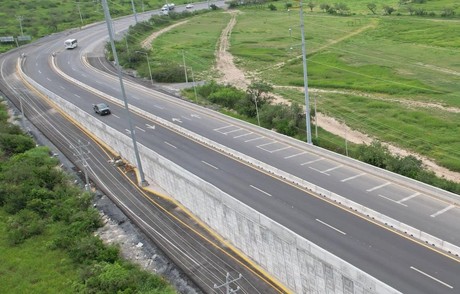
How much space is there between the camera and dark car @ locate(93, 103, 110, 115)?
206 feet

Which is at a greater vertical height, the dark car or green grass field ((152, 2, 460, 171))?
the dark car

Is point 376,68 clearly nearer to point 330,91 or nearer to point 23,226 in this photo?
point 330,91

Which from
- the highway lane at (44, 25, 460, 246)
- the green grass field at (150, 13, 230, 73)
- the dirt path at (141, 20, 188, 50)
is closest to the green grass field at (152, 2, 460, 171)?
the green grass field at (150, 13, 230, 73)

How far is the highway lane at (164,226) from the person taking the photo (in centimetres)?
3108

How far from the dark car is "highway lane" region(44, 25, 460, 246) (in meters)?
4.99

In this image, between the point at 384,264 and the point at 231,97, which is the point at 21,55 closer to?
the point at 231,97

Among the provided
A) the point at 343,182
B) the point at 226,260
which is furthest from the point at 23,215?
the point at 343,182

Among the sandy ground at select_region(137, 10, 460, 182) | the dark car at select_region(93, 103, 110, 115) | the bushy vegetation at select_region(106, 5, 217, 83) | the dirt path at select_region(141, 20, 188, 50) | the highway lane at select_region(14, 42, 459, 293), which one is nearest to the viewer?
the highway lane at select_region(14, 42, 459, 293)

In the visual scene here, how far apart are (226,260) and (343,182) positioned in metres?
11.8

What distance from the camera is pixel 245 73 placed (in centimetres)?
8556

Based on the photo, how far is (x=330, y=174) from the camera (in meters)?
39.2

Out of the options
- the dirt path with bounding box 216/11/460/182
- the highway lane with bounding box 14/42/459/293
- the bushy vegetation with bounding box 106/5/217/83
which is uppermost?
the bushy vegetation with bounding box 106/5/217/83

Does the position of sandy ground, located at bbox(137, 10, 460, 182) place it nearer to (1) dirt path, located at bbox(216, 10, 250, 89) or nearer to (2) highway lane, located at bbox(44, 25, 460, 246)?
(1) dirt path, located at bbox(216, 10, 250, 89)

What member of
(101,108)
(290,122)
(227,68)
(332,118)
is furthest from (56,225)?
(227,68)
